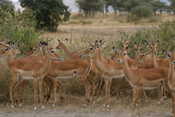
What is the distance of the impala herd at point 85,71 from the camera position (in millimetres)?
8594

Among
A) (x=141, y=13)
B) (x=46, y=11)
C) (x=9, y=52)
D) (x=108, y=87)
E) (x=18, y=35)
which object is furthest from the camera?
(x=141, y=13)

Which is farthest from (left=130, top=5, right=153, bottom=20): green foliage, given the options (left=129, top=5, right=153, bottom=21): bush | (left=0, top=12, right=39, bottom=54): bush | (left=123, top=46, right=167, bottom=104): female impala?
(left=123, top=46, right=167, bottom=104): female impala

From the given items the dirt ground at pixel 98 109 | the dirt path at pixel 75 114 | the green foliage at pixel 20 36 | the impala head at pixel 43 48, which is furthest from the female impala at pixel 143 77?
the green foliage at pixel 20 36

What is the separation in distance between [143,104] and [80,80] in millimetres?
1629

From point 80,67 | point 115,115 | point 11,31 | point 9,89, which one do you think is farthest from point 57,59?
point 11,31

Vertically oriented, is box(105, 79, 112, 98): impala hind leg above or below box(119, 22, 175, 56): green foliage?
below

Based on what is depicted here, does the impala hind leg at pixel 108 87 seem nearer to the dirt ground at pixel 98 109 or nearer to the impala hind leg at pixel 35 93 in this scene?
the dirt ground at pixel 98 109

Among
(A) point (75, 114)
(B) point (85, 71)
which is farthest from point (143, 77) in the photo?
(A) point (75, 114)

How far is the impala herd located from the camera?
28.2 feet

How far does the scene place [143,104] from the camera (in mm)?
9094

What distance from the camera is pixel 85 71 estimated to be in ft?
30.0

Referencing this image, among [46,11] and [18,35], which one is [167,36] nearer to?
[18,35]

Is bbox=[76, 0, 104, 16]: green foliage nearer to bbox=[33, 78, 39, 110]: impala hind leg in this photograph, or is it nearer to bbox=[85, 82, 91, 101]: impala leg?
bbox=[85, 82, 91, 101]: impala leg

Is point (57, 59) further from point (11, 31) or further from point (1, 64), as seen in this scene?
point (11, 31)
